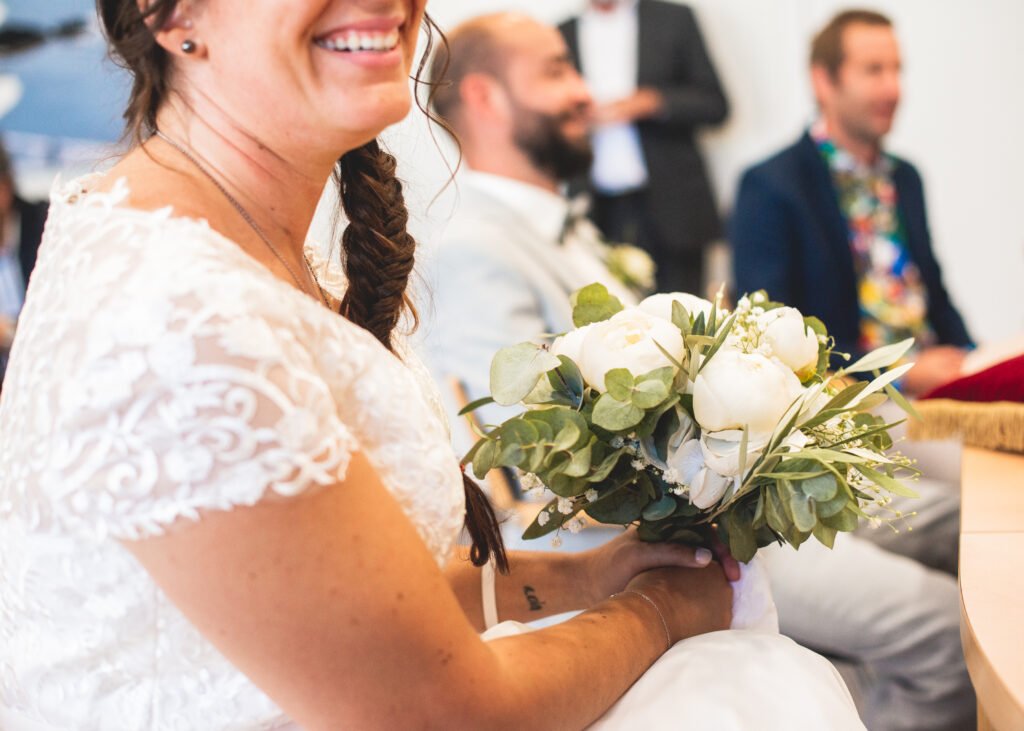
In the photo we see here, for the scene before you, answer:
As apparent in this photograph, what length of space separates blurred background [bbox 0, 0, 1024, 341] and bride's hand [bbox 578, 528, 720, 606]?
419cm

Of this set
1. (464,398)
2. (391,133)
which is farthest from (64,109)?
(391,133)

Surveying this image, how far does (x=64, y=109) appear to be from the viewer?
4.94 meters

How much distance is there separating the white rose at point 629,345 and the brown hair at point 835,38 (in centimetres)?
263

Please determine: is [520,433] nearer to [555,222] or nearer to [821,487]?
[821,487]

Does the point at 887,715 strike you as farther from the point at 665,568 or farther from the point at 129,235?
the point at 129,235

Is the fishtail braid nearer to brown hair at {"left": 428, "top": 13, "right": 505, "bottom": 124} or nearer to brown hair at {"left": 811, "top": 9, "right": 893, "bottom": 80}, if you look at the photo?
brown hair at {"left": 428, "top": 13, "right": 505, "bottom": 124}

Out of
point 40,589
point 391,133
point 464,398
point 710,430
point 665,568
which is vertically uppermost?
point 391,133

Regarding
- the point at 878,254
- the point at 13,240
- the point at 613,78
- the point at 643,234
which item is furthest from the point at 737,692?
the point at 613,78

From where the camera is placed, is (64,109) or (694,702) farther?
(64,109)

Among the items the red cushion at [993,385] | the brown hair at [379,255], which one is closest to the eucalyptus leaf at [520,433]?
the brown hair at [379,255]

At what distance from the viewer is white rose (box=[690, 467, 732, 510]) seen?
0.97 meters

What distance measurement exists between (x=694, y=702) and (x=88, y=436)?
56 cm

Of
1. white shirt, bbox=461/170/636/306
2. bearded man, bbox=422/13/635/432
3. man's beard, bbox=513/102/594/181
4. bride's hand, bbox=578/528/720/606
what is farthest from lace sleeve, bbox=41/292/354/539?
man's beard, bbox=513/102/594/181

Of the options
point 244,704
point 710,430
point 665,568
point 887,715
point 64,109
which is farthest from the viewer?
point 64,109
